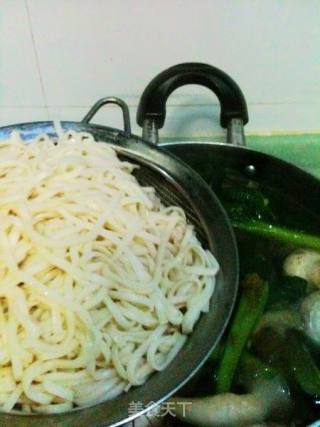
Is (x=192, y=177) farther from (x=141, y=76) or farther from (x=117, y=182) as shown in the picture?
(x=141, y=76)

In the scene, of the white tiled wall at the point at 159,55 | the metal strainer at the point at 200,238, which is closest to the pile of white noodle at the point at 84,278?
the metal strainer at the point at 200,238

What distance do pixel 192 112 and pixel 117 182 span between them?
644 mm

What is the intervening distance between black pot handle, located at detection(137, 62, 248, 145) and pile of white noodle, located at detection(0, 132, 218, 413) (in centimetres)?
19

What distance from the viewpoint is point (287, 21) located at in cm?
150

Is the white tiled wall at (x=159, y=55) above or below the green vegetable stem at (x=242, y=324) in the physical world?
above

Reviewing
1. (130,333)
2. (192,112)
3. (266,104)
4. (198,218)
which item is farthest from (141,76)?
(130,333)

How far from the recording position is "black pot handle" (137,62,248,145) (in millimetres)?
1230

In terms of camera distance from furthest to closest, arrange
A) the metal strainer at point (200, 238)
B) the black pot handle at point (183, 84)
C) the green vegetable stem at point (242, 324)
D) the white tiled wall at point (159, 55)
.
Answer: the white tiled wall at point (159, 55), the black pot handle at point (183, 84), the green vegetable stem at point (242, 324), the metal strainer at point (200, 238)

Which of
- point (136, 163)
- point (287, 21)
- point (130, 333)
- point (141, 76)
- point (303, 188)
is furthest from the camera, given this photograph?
point (141, 76)

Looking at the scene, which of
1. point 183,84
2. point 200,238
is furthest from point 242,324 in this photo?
point 183,84

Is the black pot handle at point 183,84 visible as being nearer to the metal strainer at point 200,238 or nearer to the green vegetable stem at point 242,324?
the metal strainer at point 200,238

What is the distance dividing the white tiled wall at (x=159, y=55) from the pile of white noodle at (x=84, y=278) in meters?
0.50

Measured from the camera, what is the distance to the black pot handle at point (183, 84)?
123 cm

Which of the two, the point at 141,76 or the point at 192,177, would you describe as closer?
the point at 192,177
